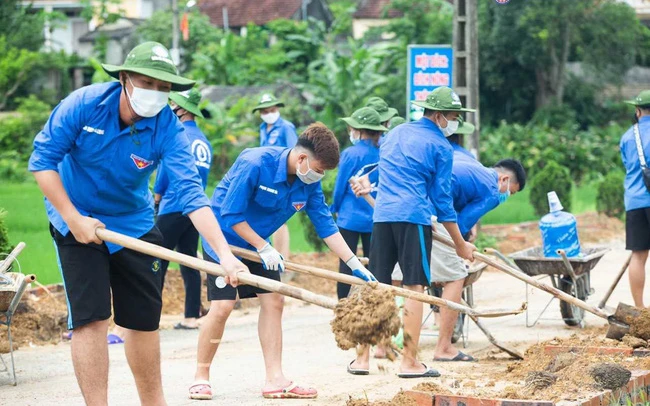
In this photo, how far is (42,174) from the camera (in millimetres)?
5539

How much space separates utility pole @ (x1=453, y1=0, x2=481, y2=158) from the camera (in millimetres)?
15406

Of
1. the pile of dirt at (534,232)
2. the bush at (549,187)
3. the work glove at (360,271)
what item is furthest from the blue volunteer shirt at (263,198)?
the bush at (549,187)

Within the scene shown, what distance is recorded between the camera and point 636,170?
10.3 meters

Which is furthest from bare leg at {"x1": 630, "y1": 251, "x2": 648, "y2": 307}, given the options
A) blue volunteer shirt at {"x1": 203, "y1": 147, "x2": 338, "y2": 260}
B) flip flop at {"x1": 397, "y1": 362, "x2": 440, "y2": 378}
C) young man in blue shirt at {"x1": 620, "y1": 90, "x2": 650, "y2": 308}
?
blue volunteer shirt at {"x1": 203, "y1": 147, "x2": 338, "y2": 260}

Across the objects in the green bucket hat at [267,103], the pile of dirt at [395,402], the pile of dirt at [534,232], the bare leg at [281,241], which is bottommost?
the pile of dirt at [534,232]

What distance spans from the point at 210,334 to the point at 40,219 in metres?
11.2

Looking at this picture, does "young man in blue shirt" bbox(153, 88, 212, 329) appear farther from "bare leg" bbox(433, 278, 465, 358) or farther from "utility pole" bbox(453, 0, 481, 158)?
"utility pole" bbox(453, 0, 481, 158)

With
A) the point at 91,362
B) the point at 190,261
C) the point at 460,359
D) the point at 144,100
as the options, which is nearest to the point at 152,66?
the point at 144,100

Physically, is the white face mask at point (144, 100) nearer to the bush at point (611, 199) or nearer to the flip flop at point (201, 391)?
the flip flop at point (201, 391)

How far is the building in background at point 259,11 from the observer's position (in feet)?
171

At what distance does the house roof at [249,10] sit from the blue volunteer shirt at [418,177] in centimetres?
4388

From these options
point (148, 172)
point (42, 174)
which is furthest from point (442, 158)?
point (42, 174)

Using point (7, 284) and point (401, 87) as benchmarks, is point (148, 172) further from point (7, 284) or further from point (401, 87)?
point (401, 87)

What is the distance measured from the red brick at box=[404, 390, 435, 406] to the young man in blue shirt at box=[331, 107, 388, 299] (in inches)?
131
